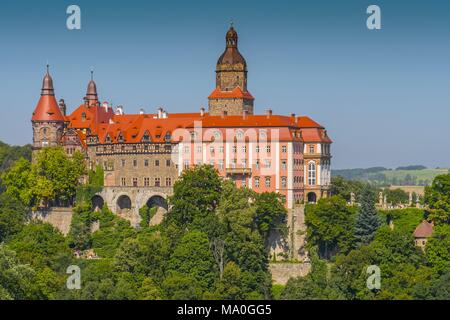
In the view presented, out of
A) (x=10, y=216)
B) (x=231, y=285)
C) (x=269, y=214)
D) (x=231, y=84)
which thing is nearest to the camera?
(x=231, y=285)

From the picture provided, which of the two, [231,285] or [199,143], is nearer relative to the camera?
[231,285]

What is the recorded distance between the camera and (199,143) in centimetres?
7762

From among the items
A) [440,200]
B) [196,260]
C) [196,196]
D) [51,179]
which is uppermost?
[51,179]

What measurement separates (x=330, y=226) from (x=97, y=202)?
53.3 ft

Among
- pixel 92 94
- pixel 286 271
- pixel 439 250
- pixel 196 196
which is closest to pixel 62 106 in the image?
pixel 92 94

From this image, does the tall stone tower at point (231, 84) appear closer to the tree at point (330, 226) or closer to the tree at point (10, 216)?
the tree at point (330, 226)

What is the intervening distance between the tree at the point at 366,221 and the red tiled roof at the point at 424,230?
229 centimetres

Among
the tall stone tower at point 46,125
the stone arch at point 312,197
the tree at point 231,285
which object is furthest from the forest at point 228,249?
the tall stone tower at point 46,125

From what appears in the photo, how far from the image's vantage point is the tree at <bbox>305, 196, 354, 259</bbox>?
7038cm

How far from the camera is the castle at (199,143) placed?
75.5m

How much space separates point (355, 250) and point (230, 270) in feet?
23.3

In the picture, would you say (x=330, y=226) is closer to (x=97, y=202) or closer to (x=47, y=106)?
(x=97, y=202)

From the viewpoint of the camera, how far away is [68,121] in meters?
83.5
